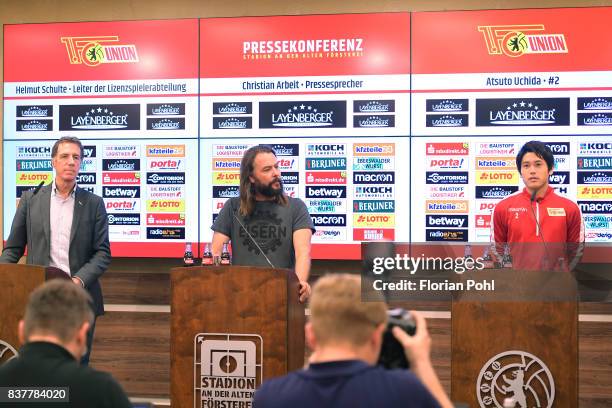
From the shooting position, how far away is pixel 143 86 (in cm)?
530

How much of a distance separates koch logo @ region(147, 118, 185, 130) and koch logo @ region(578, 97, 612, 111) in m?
2.63

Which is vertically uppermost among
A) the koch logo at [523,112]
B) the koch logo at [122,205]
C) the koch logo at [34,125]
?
the koch logo at [523,112]

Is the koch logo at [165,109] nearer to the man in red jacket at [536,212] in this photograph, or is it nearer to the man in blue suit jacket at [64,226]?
the man in blue suit jacket at [64,226]

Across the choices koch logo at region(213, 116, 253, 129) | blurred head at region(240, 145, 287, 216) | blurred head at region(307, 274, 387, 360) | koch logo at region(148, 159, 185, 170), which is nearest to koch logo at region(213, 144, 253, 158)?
koch logo at region(213, 116, 253, 129)

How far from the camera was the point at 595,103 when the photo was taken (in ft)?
16.0

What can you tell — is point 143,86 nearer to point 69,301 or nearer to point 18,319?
point 18,319

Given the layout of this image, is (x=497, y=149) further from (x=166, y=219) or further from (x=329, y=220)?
(x=166, y=219)

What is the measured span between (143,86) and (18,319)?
213 centimetres

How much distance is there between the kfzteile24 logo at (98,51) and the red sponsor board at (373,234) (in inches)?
76.7

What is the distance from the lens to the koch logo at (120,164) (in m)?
5.29

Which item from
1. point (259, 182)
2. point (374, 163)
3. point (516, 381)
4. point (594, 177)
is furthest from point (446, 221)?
point (516, 381)

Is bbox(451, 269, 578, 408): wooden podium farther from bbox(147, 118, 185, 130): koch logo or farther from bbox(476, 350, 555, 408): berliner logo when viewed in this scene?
bbox(147, 118, 185, 130): koch logo

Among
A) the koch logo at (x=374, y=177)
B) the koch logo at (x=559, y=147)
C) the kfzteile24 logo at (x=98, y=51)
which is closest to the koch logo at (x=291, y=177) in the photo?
the koch logo at (x=374, y=177)

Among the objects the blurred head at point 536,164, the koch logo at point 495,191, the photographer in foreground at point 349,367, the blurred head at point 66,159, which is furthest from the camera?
the koch logo at point 495,191
